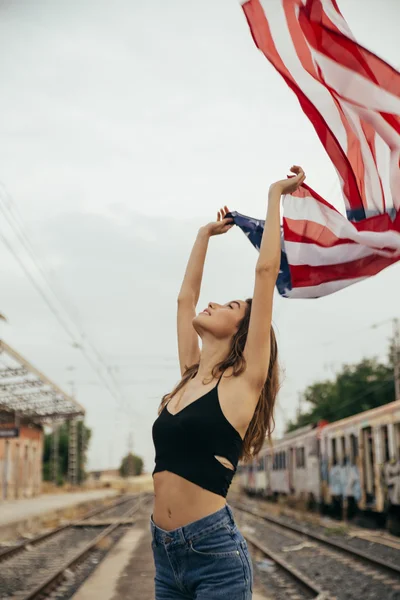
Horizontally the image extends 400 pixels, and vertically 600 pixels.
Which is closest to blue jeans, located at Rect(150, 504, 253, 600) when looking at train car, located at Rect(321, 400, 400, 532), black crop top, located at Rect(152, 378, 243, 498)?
black crop top, located at Rect(152, 378, 243, 498)

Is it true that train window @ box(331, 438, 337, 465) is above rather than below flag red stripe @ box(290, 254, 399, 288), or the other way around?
below

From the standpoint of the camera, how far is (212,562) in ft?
8.18

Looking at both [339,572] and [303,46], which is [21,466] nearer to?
[339,572]

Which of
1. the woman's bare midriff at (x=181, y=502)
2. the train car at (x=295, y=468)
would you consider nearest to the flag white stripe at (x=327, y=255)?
the woman's bare midriff at (x=181, y=502)

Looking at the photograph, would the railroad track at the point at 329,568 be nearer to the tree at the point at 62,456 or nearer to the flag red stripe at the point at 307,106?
the flag red stripe at the point at 307,106

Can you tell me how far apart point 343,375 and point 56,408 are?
27479mm

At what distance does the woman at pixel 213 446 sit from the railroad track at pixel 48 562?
6.66 metres

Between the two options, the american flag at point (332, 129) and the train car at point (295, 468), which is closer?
the american flag at point (332, 129)

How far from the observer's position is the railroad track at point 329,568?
30.7 feet

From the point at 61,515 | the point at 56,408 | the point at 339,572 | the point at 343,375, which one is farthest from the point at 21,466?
the point at 339,572

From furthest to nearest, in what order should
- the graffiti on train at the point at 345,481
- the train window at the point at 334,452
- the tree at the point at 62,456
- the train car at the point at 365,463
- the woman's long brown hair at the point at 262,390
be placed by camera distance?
the tree at the point at 62,456
the train window at the point at 334,452
the graffiti on train at the point at 345,481
the train car at the point at 365,463
the woman's long brown hair at the point at 262,390

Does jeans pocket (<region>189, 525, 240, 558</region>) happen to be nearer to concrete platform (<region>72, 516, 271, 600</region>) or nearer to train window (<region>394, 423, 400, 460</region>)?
concrete platform (<region>72, 516, 271, 600</region>)

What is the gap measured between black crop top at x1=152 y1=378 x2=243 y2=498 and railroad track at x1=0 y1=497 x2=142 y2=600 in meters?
6.75

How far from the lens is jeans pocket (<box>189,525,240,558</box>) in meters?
2.50
